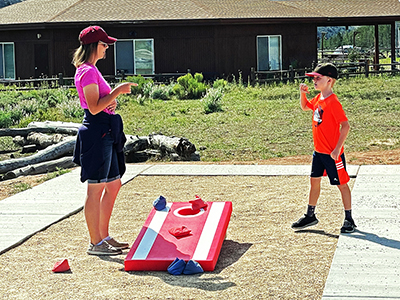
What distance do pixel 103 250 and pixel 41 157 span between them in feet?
18.8

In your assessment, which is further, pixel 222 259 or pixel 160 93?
pixel 160 93

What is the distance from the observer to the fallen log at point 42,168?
10492mm

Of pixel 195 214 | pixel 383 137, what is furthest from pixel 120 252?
pixel 383 137

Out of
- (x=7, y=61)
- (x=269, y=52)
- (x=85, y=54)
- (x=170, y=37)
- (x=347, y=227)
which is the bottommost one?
(x=347, y=227)

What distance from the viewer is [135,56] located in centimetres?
2814

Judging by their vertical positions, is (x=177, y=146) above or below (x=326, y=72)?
below

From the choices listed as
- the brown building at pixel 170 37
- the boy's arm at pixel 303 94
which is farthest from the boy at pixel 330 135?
the brown building at pixel 170 37

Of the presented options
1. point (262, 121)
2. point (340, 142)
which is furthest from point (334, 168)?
point (262, 121)

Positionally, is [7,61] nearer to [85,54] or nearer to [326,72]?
[85,54]

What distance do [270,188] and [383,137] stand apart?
247 inches

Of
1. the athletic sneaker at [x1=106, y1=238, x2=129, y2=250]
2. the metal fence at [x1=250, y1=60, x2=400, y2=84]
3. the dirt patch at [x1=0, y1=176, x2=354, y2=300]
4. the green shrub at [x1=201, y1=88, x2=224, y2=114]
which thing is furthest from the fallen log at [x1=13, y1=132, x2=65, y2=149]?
the metal fence at [x1=250, y1=60, x2=400, y2=84]

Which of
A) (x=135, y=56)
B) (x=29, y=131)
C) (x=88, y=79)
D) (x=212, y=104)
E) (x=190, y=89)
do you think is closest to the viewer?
(x=88, y=79)

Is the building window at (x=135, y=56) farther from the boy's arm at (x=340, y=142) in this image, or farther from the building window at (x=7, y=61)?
the boy's arm at (x=340, y=142)

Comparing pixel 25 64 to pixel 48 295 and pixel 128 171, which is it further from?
pixel 48 295
